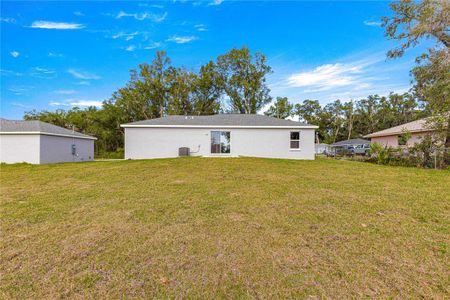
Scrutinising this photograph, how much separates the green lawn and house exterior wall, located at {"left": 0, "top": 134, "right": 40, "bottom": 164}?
35.5 ft

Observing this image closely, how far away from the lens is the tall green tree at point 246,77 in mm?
29562

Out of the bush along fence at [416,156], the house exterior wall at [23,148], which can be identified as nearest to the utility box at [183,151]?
the house exterior wall at [23,148]

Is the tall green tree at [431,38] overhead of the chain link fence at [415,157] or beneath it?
overhead

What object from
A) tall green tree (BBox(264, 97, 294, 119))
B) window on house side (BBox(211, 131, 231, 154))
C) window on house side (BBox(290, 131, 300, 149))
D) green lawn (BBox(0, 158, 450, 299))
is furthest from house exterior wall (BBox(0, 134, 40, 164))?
tall green tree (BBox(264, 97, 294, 119))

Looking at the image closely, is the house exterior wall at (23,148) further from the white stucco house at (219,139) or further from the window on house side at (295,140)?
the window on house side at (295,140)

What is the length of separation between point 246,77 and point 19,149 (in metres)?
26.1

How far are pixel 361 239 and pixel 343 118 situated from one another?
50.8 m

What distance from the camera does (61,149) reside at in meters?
15.4

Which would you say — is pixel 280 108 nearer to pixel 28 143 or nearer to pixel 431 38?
pixel 431 38

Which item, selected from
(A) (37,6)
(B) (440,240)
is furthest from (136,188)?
(A) (37,6)

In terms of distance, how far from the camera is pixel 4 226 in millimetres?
3334

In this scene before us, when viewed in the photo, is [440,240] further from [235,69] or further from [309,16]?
[235,69]

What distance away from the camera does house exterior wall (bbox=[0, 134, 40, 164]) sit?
13258mm

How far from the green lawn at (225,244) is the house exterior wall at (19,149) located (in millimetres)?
10824
